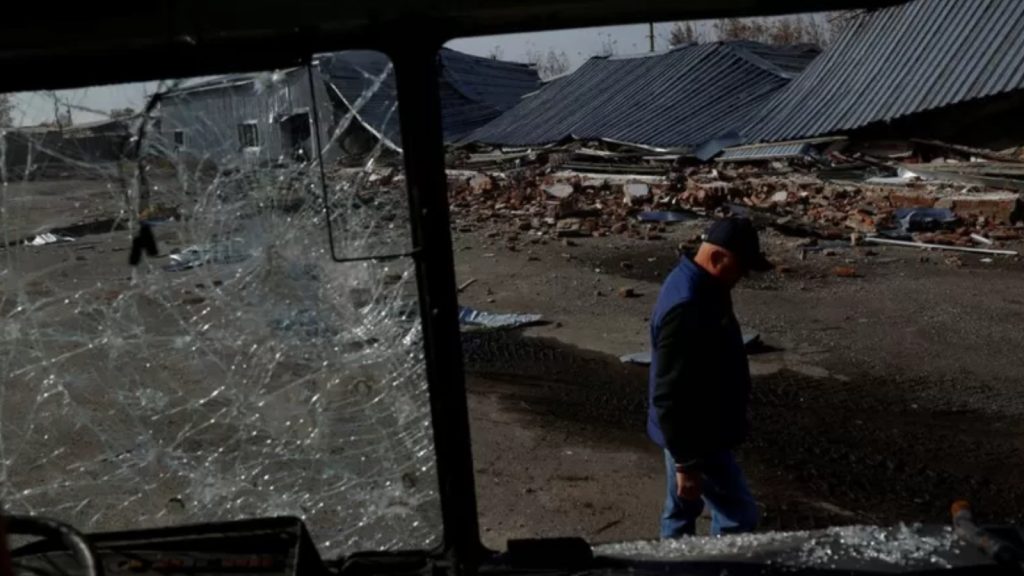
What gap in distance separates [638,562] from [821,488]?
401 centimetres

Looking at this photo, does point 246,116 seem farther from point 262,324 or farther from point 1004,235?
point 1004,235

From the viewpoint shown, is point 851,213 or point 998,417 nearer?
point 998,417

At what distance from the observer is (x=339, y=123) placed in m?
2.69

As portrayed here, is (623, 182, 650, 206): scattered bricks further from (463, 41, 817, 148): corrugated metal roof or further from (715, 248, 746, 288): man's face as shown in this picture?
(715, 248, 746, 288): man's face

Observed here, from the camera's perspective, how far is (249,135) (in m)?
2.51

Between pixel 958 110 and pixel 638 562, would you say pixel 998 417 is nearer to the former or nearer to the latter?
pixel 638 562

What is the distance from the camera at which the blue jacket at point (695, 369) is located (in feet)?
13.5

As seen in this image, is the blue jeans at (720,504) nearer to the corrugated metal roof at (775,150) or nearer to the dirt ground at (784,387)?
the dirt ground at (784,387)

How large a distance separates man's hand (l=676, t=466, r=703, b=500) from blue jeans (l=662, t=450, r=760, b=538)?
0.15 feet

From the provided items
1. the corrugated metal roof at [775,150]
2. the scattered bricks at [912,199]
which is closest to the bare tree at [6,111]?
the scattered bricks at [912,199]

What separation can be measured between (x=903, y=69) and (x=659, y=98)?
19.6ft

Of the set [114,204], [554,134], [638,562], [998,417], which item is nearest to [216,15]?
[114,204]

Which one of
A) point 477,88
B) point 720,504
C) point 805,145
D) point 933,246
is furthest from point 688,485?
point 477,88

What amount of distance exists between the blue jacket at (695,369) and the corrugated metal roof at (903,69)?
1469 cm
